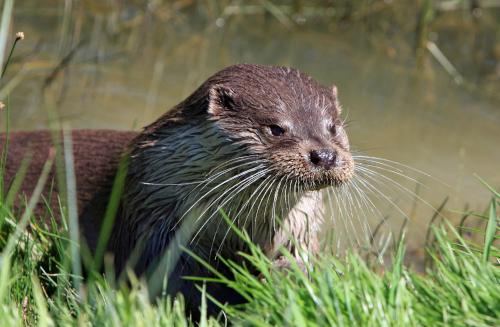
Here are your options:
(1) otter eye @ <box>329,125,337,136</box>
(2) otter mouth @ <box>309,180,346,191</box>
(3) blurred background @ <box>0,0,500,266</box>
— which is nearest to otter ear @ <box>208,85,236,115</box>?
(1) otter eye @ <box>329,125,337,136</box>

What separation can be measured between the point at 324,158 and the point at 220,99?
1.72ft

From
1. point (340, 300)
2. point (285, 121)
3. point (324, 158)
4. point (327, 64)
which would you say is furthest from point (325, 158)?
point (327, 64)

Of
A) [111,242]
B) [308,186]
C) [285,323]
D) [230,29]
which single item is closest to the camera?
[285,323]

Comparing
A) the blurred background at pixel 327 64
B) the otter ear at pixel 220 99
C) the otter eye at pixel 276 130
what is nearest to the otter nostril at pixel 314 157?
the otter eye at pixel 276 130

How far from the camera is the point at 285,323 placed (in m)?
2.26

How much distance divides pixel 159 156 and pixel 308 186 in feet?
2.04

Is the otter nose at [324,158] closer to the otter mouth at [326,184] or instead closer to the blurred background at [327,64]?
the otter mouth at [326,184]

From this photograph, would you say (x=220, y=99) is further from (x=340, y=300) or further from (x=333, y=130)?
(x=340, y=300)

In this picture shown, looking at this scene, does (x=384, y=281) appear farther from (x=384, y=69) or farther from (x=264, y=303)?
(x=384, y=69)

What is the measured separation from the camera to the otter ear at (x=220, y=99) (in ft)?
11.4

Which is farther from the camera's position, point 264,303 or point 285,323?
point 264,303

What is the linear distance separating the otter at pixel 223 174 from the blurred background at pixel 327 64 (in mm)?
1731

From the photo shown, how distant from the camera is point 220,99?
3.50 meters

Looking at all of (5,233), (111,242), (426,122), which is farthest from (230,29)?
(5,233)
